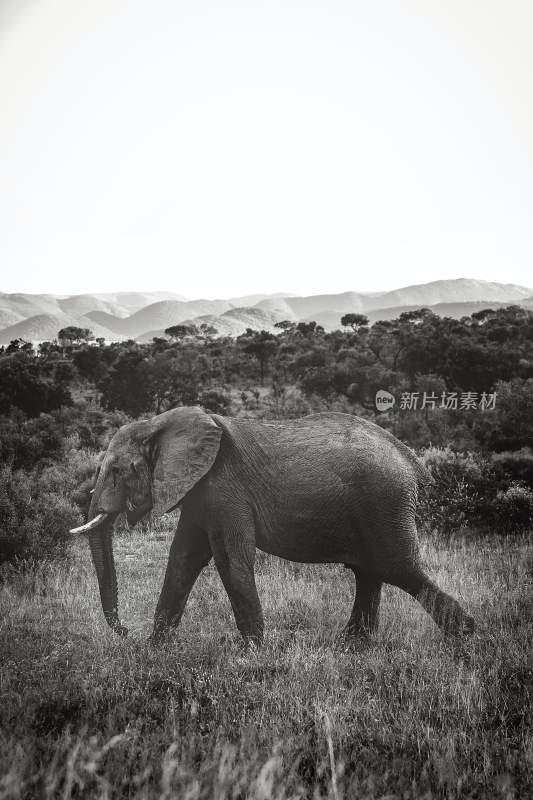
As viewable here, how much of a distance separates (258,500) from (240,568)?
61cm

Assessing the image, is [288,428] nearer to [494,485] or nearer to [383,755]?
[383,755]

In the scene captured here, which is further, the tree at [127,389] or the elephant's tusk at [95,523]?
the tree at [127,389]

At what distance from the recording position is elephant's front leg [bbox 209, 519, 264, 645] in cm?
577

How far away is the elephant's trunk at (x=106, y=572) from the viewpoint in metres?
6.11

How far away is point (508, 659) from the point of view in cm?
548

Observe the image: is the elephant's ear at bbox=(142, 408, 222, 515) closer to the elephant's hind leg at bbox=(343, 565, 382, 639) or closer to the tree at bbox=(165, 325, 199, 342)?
the elephant's hind leg at bbox=(343, 565, 382, 639)

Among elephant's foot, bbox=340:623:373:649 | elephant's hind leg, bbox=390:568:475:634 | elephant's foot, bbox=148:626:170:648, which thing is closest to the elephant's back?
elephant's hind leg, bbox=390:568:475:634

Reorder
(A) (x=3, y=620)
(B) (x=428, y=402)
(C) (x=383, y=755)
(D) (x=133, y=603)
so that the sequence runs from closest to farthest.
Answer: (C) (x=383, y=755) → (A) (x=3, y=620) → (D) (x=133, y=603) → (B) (x=428, y=402)

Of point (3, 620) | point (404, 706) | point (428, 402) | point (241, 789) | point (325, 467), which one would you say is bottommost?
point (428, 402)

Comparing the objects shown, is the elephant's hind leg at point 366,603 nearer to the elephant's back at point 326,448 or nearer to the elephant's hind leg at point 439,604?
the elephant's hind leg at point 439,604

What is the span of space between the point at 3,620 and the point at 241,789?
4108mm

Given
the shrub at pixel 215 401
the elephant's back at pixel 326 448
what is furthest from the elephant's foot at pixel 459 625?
the shrub at pixel 215 401

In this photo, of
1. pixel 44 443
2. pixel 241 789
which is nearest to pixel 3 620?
pixel 241 789

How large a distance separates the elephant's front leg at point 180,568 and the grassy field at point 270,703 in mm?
226
